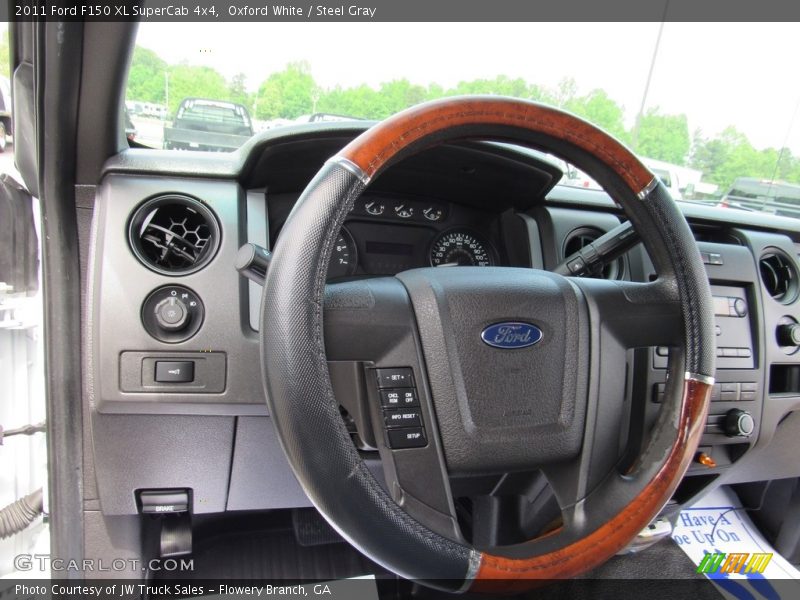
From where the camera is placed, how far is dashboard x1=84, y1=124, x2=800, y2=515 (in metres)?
1.05

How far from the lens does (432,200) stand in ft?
4.66

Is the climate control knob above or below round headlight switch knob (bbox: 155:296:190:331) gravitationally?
below

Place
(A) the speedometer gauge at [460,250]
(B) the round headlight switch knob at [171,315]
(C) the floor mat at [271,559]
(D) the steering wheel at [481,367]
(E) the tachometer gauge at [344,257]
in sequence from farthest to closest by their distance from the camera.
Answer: (C) the floor mat at [271,559]
(A) the speedometer gauge at [460,250]
(E) the tachometer gauge at [344,257]
(B) the round headlight switch knob at [171,315]
(D) the steering wheel at [481,367]

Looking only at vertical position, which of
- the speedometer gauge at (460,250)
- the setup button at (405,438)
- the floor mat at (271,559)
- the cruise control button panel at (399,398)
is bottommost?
the floor mat at (271,559)

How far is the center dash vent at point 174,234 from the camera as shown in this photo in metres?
1.09

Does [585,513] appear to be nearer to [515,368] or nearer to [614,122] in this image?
[515,368]

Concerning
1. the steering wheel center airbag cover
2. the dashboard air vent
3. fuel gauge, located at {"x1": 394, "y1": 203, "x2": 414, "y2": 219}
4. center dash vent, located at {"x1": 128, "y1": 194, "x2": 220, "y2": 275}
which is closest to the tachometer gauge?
fuel gauge, located at {"x1": 394, "y1": 203, "x2": 414, "y2": 219}

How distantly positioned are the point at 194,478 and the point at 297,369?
0.67 meters

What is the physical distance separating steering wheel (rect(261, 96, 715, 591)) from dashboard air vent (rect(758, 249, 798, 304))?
88 centimetres

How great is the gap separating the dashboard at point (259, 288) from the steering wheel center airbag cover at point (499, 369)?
0.13m

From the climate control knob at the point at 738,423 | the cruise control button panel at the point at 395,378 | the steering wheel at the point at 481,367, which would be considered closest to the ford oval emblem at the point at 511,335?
the steering wheel at the point at 481,367

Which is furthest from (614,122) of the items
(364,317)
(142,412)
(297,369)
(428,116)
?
(142,412)

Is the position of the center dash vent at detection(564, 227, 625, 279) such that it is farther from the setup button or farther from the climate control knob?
the setup button

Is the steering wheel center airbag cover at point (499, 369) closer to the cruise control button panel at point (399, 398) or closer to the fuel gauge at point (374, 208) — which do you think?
the cruise control button panel at point (399, 398)
